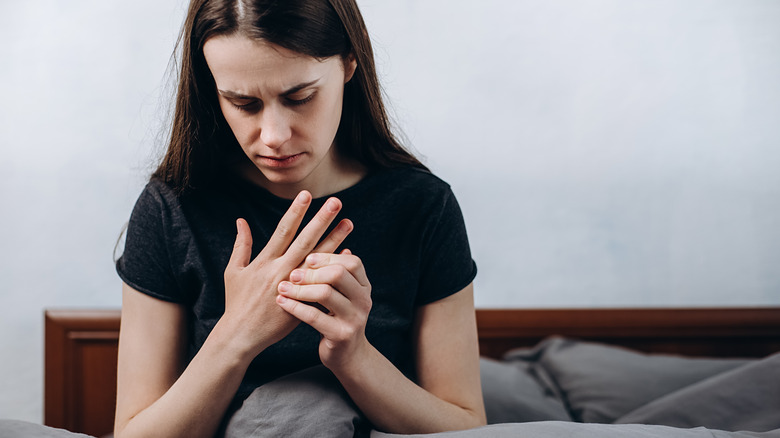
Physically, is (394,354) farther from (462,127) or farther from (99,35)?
(99,35)

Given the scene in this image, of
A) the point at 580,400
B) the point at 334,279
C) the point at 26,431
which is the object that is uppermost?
the point at 334,279

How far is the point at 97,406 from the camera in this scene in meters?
1.69

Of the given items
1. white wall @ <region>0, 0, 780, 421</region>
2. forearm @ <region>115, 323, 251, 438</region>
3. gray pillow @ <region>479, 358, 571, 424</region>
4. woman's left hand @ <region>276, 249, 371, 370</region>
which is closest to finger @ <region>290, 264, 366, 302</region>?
woman's left hand @ <region>276, 249, 371, 370</region>

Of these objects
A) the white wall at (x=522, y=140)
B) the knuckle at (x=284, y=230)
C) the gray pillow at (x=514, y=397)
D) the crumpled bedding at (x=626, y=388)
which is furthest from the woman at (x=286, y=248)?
the white wall at (x=522, y=140)

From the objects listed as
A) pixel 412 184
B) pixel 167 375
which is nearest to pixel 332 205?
pixel 412 184

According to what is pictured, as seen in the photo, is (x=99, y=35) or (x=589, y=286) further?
(x=589, y=286)

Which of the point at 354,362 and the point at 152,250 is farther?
the point at 152,250

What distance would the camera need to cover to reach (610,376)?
1.49 m

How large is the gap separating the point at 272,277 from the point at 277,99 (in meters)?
0.22

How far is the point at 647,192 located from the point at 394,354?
1.28 metres

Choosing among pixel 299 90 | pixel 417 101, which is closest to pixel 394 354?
pixel 299 90

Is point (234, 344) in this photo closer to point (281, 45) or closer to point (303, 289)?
point (303, 289)

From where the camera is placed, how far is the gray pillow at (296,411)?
29.8 inches

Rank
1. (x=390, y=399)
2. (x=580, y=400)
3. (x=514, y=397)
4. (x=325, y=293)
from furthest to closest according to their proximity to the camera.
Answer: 1. (x=580, y=400)
2. (x=514, y=397)
3. (x=390, y=399)
4. (x=325, y=293)
